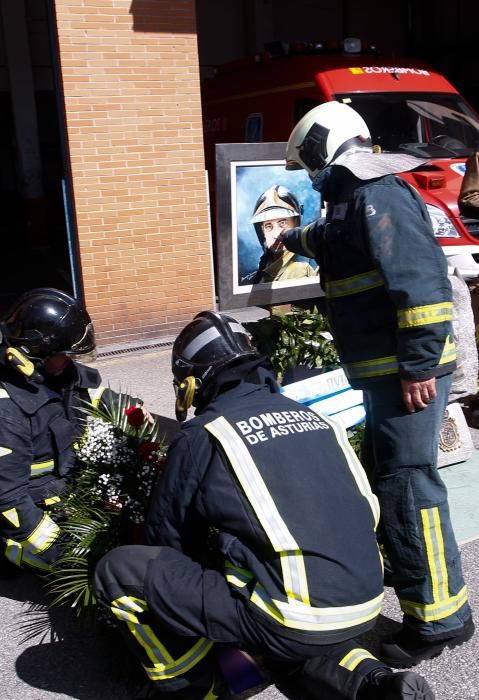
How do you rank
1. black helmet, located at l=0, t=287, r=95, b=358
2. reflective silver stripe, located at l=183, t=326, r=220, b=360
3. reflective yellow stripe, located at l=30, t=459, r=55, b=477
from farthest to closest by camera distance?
1. reflective yellow stripe, located at l=30, t=459, r=55, b=477
2. black helmet, located at l=0, t=287, r=95, b=358
3. reflective silver stripe, located at l=183, t=326, r=220, b=360

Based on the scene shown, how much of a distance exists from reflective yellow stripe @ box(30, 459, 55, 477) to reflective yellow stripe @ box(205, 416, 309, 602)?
1403 mm

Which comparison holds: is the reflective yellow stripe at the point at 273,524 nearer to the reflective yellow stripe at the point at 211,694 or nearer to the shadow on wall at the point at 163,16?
the reflective yellow stripe at the point at 211,694

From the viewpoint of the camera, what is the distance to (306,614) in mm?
2281

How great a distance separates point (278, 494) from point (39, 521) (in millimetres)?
1331

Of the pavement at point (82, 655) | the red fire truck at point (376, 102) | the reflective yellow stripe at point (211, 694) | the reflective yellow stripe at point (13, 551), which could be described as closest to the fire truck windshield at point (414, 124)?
the red fire truck at point (376, 102)

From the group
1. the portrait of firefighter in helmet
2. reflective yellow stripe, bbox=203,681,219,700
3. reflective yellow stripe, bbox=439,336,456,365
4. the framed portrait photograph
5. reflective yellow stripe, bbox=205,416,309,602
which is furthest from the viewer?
the portrait of firefighter in helmet

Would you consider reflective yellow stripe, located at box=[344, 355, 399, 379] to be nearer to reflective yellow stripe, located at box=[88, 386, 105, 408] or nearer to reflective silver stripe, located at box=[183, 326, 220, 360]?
reflective silver stripe, located at box=[183, 326, 220, 360]

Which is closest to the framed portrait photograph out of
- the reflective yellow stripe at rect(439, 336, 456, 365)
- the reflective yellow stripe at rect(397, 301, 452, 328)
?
the reflective yellow stripe at rect(439, 336, 456, 365)

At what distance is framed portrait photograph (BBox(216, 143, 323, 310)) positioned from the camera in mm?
4359

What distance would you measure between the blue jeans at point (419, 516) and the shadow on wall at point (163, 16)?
5.40 metres

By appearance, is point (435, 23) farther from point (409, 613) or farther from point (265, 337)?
point (409, 613)

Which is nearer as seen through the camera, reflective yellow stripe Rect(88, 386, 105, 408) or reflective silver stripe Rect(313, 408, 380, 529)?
reflective silver stripe Rect(313, 408, 380, 529)

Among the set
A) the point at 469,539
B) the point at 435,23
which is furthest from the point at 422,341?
the point at 435,23

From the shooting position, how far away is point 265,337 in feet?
14.8
